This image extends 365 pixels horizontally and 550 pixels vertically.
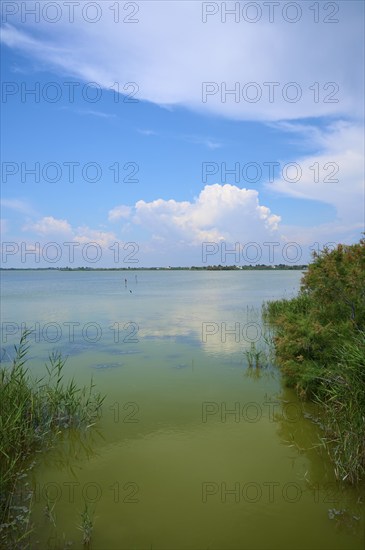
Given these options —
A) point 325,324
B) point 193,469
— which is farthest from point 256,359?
point 193,469

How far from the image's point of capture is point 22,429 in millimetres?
6711

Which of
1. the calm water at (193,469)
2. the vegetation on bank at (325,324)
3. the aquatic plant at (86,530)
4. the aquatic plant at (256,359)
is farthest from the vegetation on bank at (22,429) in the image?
the aquatic plant at (256,359)

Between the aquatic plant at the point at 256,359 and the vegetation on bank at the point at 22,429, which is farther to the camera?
the aquatic plant at the point at 256,359

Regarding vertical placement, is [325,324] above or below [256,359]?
above

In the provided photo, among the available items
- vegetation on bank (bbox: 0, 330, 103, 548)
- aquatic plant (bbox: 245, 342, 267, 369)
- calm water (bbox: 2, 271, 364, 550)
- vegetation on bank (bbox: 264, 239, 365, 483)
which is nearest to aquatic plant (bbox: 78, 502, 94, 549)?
calm water (bbox: 2, 271, 364, 550)

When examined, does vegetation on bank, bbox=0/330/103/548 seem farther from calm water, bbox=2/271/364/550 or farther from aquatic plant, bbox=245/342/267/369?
aquatic plant, bbox=245/342/267/369

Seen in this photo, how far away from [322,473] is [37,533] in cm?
416

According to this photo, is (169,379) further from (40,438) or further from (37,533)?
(37,533)

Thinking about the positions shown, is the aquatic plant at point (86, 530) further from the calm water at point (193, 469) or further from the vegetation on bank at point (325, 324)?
the vegetation on bank at point (325, 324)

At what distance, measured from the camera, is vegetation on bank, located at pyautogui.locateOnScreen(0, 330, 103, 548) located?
489 cm

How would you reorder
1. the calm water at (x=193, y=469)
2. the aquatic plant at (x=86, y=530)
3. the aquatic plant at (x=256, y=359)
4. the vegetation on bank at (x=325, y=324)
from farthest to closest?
the aquatic plant at (x=256, y=359)
the vegetation on bank at (x=325, y=324)
the calm water at (x=193, y=469)
the aquatic plant at (x=86, y=530)

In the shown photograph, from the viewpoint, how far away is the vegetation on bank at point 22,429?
4.89 m

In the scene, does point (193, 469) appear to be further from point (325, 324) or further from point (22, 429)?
point (325, 324)

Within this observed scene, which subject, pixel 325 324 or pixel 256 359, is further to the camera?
pixel 256 359
